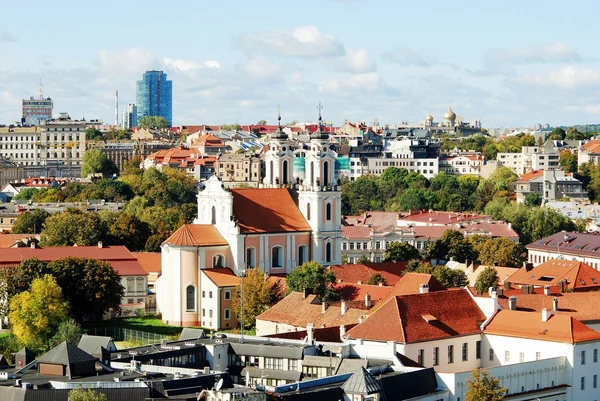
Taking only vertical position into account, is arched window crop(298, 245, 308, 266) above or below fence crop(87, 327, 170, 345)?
above

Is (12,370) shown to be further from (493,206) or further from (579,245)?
(493,206)

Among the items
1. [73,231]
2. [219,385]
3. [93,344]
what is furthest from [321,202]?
[219,385]

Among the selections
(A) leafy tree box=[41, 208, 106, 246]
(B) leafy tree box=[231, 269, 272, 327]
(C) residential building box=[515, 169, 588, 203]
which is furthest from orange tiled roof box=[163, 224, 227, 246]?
(C) residential building box=[515, 169, 588, 203]

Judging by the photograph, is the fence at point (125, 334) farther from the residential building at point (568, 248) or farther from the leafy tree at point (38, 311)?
the residential building at point (568, 248)

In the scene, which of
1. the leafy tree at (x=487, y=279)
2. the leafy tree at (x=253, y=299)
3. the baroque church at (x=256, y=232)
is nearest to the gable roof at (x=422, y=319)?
the leafy tree at (x=253, y=299)

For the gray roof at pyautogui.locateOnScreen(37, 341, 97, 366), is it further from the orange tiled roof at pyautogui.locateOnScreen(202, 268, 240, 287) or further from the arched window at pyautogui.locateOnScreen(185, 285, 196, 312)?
the arched window at pyautogui.locateOnScreen(185, 285, 196, 312)

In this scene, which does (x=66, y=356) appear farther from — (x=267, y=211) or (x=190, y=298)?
(x=267, y=211)
